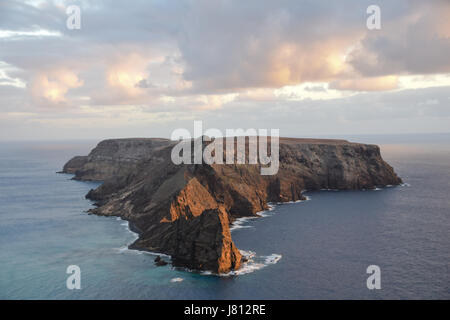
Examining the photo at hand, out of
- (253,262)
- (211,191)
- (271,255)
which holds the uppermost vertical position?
(211,191)

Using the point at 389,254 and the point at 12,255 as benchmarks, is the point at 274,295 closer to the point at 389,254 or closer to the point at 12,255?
the point at 389,254

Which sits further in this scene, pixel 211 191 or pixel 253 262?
pixel 211 191

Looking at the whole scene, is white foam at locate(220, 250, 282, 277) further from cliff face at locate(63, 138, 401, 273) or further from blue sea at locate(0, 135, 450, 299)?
cliff face at locate(63, 138, 401, 273)

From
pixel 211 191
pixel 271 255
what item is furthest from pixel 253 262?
pixel 211 191

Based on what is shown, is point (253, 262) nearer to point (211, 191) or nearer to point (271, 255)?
point (271, 255)

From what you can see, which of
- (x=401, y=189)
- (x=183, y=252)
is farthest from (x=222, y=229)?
(x=401, y=189)
